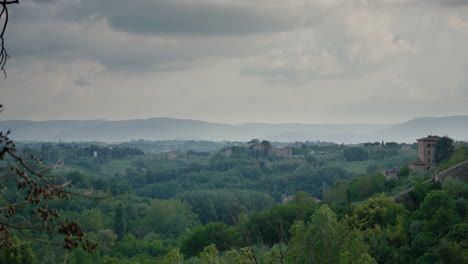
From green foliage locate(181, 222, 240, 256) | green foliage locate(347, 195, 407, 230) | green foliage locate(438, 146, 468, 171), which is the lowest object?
green foliage locate(181, 222, 240, 256)

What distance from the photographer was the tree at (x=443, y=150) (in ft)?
139

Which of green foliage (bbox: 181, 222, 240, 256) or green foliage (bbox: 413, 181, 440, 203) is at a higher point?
green foliage (bbox: 413, 181, 440, 203)

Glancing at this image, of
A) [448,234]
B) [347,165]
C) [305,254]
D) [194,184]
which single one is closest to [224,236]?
[448,234]

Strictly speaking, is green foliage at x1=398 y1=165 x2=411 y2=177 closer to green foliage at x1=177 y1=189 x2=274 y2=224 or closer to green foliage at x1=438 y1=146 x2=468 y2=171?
green foliage at x1=438 y1=146 x2=468 y2=171

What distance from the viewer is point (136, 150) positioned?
504 ft

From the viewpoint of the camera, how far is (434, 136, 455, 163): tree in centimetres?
4250

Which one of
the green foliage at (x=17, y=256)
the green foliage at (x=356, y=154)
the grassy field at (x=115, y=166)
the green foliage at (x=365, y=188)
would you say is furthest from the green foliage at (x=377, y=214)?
the grassy field at (x=115, y=166)

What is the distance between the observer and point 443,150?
42.7m

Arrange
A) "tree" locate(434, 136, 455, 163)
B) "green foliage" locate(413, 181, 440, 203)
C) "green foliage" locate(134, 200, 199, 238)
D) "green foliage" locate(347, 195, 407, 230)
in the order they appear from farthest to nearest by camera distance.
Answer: "green foliage" locate(134, 200, 199, 238), "tree" locate(434, 136, 455, 163), "green foliage" locate(413, 181, 440, 203), "green foliage" locate(347, 195, 407, 230)

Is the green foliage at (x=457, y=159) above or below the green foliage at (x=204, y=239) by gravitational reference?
above

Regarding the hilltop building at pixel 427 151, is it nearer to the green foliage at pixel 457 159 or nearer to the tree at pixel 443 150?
the tree at pixel 443 150

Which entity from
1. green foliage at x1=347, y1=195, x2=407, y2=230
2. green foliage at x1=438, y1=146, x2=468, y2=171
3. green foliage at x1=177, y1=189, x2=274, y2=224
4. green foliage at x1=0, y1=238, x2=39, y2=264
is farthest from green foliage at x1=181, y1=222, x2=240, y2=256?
green foliage at x1=177, y1=189, x2=274, y2=224

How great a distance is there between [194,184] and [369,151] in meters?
33.7

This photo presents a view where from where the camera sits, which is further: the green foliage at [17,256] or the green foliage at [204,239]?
the green foliage at [204,239]
